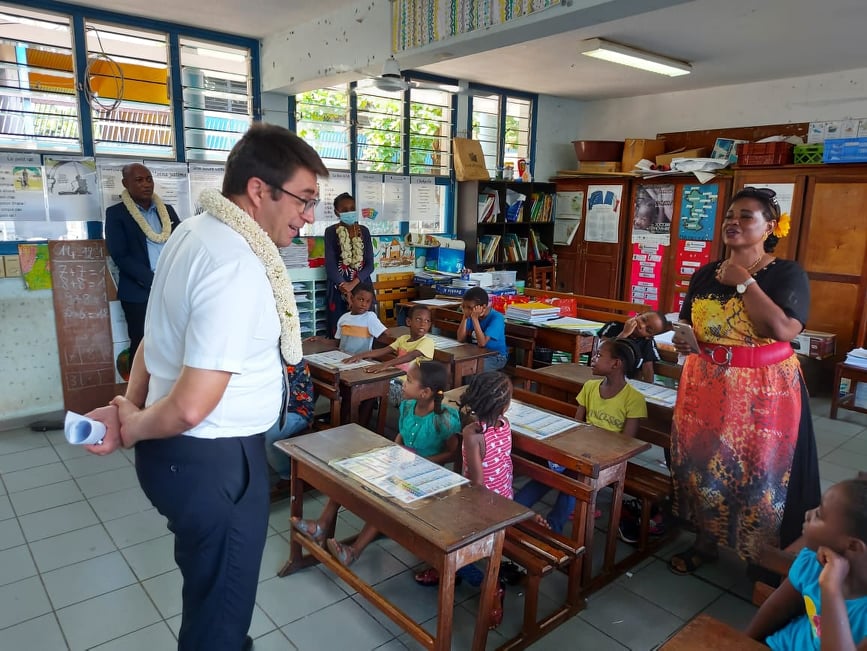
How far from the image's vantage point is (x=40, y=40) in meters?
4.01

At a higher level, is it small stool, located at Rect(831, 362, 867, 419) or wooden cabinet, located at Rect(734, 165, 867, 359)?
wooden cabinet, located at Rect(734, 165, 867, 359)

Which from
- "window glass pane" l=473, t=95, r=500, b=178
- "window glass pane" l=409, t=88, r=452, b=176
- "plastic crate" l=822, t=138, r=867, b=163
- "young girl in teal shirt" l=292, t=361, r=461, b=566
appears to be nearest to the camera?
"young girl in teal shirt" l=292, t=361, r=461, b=566

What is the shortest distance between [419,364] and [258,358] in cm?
134

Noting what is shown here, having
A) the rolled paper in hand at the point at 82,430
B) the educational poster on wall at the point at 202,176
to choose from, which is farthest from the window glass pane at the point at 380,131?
the rolled paper in hand at the point at 82,430

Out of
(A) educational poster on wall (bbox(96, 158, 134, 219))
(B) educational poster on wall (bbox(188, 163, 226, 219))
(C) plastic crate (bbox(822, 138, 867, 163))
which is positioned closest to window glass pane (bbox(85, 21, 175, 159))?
(A) educational poster on wall (bbox(96, 158, 134, 219))

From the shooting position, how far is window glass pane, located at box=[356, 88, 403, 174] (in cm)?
549

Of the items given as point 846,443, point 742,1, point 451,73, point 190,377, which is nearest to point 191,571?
point 190,377

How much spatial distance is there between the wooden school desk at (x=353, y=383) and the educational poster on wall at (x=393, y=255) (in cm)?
240

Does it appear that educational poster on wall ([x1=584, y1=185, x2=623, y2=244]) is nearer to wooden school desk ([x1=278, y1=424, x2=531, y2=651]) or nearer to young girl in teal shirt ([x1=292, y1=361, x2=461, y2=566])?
young girl in teal shirt ([x1=292, y1=361, x2=461, y2=566])

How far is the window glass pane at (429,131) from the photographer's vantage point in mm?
5879

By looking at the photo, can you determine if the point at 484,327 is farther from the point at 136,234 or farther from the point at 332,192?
the point at 136,234

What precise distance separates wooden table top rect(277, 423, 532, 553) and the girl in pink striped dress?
1.04 ft

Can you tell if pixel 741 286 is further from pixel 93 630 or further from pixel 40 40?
pixel 40 40

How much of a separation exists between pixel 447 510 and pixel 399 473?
0.88ft
